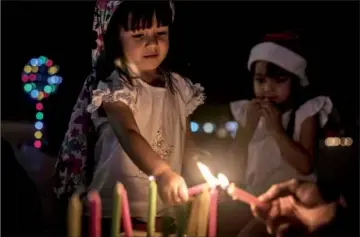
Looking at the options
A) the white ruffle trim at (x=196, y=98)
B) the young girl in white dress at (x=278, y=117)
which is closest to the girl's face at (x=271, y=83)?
the young girl in white dress at (x=278, y=117)

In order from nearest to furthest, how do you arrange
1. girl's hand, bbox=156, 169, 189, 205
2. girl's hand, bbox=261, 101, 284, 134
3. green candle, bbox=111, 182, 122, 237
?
green candle, bbox=111, 182, 122, 237 < girl's hand, bbox=156, 169, 189, 205 < girl's hand, bbox=261, 101, 284, 134

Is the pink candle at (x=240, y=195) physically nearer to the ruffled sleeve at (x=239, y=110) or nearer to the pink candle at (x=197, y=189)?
the pink candle at (x=197, y=189)

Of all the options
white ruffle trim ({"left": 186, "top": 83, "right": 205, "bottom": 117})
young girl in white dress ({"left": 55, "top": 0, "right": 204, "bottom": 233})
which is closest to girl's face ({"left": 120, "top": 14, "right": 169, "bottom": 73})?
young girl in white dress ({"left": 55, "top": 0, "right": 204, "bottom": 233})

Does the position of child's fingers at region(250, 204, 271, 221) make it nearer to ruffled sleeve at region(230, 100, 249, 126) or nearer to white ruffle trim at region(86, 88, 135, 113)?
ruffled sleeve at region(230, 100, 249, 126)

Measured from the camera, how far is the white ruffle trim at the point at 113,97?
145 centimetres

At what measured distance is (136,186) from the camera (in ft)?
4.98

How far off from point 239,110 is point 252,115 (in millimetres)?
38

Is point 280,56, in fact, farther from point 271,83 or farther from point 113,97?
point 113,97

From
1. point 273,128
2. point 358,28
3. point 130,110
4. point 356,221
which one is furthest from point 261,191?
point 358,28

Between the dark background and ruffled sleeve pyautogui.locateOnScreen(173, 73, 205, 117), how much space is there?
0.02 metres

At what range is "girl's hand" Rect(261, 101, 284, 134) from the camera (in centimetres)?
155

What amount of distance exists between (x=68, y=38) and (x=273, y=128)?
0.58 m

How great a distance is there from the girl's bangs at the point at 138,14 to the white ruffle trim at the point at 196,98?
0.63ft

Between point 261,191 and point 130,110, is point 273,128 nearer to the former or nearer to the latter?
point 261,191
